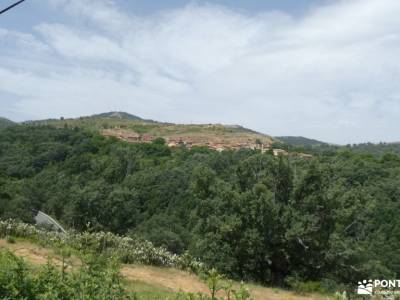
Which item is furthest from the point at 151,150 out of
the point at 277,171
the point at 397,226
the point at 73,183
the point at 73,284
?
the point at 73,284

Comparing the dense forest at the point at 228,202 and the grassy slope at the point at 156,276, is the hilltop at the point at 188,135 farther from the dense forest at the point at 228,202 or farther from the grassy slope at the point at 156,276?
the grassy slope at the point at 156,276

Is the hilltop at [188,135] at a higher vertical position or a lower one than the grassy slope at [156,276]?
higher

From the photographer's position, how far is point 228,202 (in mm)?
17500

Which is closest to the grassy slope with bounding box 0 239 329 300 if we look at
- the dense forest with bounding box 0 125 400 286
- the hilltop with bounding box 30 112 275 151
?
the dense forest with bounding box 0 125 400 286

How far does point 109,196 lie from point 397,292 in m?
48.0

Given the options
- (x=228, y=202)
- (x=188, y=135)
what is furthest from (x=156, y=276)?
(x=188, y=135)

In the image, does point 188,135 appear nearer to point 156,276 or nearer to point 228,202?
point 228,202


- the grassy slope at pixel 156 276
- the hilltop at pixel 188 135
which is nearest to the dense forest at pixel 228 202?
the grassy slope at pixel 156 276

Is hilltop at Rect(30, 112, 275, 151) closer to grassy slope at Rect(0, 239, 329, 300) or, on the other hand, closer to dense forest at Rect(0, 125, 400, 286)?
dense forest at Rect(0, 125, 400, 286)

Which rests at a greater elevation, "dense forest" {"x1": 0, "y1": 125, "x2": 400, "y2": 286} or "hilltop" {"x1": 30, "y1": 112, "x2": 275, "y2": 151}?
"hilltop" {"x1": 30, "y1": 112, "x2": 275, "y2": 151}

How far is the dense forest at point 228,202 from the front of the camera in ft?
55.6

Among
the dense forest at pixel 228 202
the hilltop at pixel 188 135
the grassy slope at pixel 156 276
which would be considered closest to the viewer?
the grassy slope at pixel 156 276

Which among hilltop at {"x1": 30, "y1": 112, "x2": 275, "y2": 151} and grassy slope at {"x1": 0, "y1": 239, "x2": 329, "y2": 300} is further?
hilltop at {"x1": 30, "y1": 112, "x2": 275, "y2": 151}

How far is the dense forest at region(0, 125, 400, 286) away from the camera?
17.0 metres
